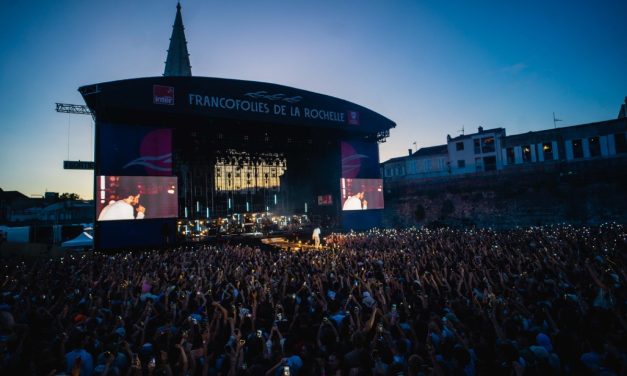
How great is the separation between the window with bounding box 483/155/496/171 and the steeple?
35294 millimetres

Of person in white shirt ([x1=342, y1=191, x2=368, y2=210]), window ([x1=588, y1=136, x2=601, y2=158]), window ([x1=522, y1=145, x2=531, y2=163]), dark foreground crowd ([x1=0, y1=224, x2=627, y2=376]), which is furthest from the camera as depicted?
window ([x1=522, y1=145, x2=531, y2=163])

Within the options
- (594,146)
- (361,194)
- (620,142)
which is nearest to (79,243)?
(361,194)

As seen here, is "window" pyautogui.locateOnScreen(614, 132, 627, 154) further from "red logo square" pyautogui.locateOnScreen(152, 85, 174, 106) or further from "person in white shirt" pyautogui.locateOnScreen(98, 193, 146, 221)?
"person in white shirt" pyautogui.locateOnScreen(98, 193, 146, 221)

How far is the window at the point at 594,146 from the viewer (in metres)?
28.6

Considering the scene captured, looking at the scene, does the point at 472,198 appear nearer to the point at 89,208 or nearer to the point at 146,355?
the point at 146,355

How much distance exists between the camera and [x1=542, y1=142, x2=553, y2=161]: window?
31.4 metres

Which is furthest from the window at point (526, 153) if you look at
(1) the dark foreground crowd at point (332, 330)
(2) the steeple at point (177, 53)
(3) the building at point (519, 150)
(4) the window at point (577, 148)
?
(2) the steeple at point (177, 53)

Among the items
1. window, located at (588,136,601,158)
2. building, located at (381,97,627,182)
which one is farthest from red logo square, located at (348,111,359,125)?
window, located at (588,136,601,158)

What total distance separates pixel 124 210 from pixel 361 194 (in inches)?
620

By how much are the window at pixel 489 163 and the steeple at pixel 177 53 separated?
116 ft

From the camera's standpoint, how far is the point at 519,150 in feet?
112

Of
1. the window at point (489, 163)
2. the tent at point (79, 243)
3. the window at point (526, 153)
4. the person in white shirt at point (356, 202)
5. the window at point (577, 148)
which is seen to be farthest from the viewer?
the window at point (489, 163)

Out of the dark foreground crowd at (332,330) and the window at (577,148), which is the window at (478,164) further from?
the dark foreground crowd at (332,330)

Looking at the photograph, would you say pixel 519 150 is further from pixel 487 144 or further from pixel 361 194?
pixel 361 194
